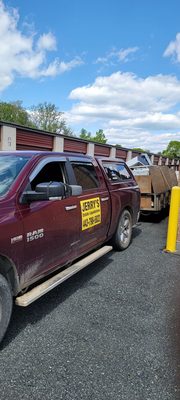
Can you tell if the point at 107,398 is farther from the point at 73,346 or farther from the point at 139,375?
the point at 73,346

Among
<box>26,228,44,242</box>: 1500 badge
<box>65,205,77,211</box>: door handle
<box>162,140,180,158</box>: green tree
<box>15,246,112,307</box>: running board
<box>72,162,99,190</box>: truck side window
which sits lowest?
<box>15,246,112,307</box>: running board

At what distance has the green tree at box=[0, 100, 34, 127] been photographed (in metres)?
57.2

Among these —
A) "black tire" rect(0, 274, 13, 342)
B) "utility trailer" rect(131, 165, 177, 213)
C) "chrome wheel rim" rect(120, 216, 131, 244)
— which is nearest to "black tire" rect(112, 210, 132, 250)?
"chrome wheel rim" rect(120, 216, 131, 244)

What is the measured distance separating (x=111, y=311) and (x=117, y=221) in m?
2.25

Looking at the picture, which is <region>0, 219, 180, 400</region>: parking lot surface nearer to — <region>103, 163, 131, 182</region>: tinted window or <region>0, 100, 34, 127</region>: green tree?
<region>103, 163, 131, 182</region>: tinted window

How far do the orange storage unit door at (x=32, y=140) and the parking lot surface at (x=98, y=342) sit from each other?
35.2 ft

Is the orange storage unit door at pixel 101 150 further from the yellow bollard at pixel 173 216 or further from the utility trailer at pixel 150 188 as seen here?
the yellow bollard at pixel 173 216

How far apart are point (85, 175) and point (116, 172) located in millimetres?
1676

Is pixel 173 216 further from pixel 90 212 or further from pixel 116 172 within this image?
pixel 90 212

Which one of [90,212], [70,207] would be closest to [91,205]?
[90,212]

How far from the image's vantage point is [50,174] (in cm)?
400

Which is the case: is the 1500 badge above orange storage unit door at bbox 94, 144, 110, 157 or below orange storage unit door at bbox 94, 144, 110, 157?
below

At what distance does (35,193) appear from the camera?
3.18 m

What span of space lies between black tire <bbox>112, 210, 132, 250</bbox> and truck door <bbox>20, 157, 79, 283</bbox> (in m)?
2.02
